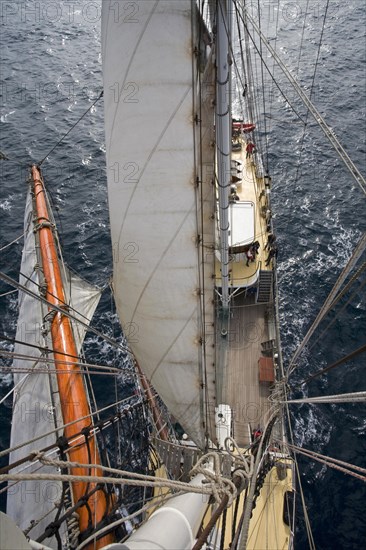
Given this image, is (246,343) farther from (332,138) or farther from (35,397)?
(332,138)

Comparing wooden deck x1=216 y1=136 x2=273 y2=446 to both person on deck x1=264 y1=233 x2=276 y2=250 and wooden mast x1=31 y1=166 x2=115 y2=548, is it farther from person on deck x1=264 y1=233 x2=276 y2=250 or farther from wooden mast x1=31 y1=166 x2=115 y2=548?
wooden mast x1=31 y1=166 x2=115 y2=548

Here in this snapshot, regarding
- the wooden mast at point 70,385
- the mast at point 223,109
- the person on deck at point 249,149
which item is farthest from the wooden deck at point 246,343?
the wooden mast at point 70,385

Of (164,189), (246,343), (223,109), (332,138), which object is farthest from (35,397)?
(332,138)

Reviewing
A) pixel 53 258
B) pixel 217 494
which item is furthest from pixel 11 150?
pixel 217 494

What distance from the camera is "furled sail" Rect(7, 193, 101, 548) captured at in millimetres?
10625

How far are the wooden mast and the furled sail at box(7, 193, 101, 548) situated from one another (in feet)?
1.19

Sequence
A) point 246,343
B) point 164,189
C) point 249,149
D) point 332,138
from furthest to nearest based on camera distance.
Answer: point 249,149 < point 246,343 < point 332,138 < point 164,189

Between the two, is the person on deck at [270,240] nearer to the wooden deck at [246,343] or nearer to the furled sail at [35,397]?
the wooden deck at [246,343]

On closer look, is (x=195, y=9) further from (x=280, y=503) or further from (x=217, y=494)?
(x=280, y=503)

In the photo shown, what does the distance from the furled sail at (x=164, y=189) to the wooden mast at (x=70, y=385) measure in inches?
86.3

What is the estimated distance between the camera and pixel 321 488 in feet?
57.8

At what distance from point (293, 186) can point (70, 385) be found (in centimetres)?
2732

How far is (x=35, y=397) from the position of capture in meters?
12.4

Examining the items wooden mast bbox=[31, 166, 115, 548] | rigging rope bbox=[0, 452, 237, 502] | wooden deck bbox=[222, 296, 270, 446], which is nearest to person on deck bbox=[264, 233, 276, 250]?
wooden deck bbox=[222, 296, 270, 446]
